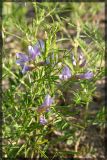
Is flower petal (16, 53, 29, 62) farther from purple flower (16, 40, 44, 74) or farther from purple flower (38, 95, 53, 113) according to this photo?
purple flower (38, 95, 53, 113)

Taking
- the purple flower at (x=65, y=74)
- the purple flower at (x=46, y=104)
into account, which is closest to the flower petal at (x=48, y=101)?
the purple flower at (x=46, y=104)

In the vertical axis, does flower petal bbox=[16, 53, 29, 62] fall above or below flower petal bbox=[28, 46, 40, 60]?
below

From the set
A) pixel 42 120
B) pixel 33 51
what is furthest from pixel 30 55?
pixel 42 120

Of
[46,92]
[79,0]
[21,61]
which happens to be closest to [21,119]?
[46,92]

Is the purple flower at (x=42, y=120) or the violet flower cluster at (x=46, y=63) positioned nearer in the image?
the violet flower cluster at (x=46, y=63)

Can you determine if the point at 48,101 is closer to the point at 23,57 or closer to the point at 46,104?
the point at 46,104

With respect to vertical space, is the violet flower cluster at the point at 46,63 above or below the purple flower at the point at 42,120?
above

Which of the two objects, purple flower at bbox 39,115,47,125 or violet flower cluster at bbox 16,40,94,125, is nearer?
violet flower cluster at bbox 16,40,94,125

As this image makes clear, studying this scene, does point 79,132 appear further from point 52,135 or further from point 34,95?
point 34,95

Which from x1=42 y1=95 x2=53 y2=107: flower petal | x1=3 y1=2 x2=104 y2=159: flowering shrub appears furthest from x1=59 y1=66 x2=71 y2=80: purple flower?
x1=42 y1=95 x2=53 y2=107: flower petal

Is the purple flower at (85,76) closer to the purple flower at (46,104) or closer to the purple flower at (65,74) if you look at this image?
the purple flower at (65,74)

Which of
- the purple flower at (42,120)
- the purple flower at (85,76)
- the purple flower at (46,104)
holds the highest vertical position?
the purple flower at (85,76)
